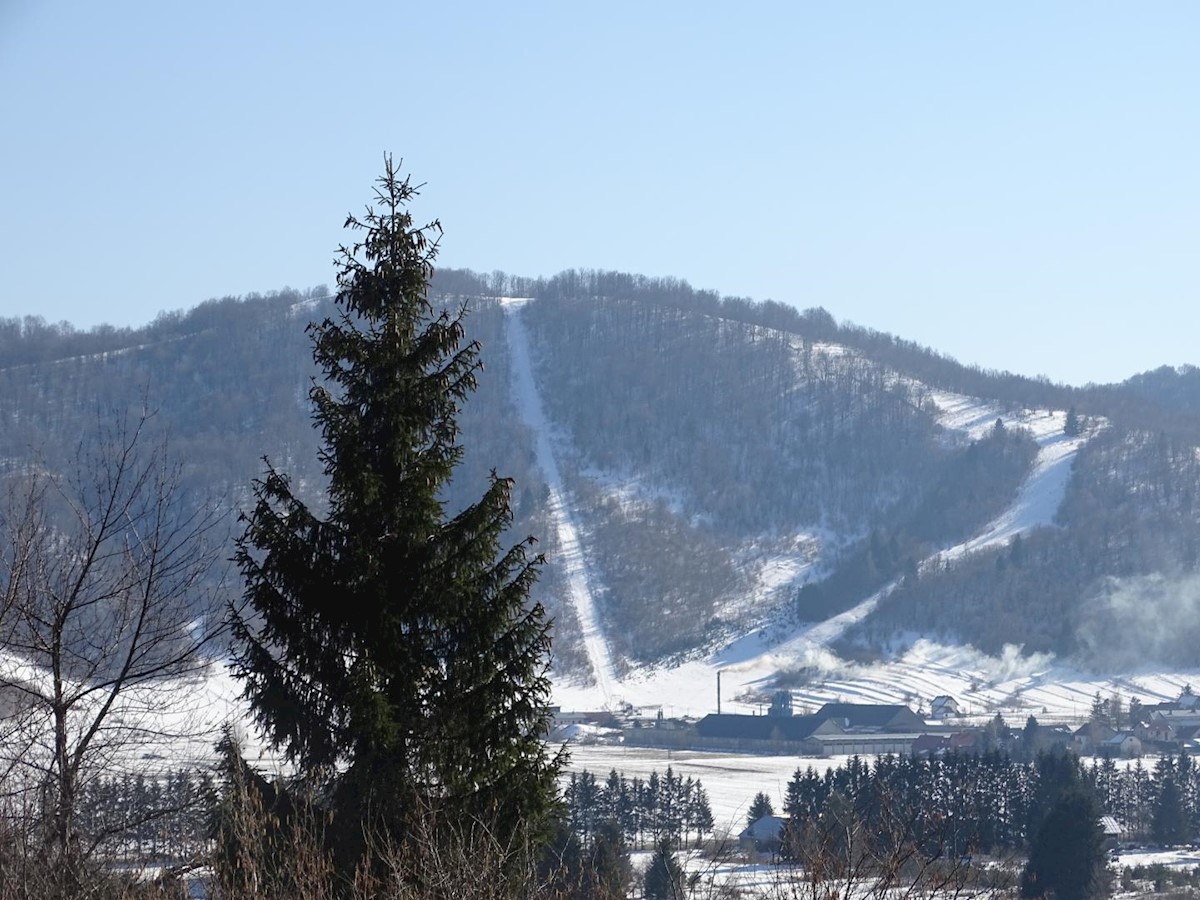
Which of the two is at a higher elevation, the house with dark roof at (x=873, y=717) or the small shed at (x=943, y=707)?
the house with dark roof at (x=873, y=717)

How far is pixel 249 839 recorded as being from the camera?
7793 mm

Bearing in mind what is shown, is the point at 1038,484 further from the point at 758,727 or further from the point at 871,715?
the point at 758,727

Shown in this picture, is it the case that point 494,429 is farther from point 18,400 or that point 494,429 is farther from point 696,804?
point 696,804

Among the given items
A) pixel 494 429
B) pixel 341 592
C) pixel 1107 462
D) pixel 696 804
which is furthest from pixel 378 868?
pixel 494 429

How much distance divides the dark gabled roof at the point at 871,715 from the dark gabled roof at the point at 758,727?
286cm

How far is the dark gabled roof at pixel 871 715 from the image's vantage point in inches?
3625

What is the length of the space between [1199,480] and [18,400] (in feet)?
481

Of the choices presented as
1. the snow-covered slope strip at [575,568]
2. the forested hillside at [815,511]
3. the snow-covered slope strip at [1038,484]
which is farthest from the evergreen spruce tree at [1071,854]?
the snow-covered slope strip at [1038,484]

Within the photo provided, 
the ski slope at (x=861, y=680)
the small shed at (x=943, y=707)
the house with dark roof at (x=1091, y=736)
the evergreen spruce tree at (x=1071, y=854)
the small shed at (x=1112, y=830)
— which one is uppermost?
the evergreen spruce tree at (x=1071, y=854)

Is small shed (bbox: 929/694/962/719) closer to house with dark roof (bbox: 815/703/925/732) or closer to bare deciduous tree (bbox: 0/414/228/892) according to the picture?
house with dark roof (bbox: 815/703/925/732)

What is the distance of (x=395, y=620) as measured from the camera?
37.1 ft

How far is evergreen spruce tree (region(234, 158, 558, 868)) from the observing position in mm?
11164

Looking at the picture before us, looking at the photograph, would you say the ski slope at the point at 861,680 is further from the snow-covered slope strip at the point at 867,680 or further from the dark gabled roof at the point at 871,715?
the dark gabled roof at the point at 871,715

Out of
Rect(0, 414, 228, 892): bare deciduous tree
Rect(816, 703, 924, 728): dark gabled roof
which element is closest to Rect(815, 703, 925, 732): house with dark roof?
Rect(816, 703, 924, 728): dark gabled roof
